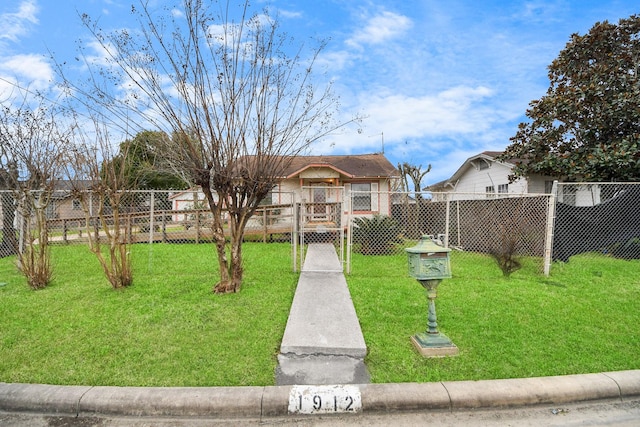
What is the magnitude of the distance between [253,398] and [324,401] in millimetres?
585

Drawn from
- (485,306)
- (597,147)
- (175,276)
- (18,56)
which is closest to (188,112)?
(175,276)

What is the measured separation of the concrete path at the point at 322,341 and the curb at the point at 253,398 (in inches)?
12.5

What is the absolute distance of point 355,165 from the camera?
18875 mm

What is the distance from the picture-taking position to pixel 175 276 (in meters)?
6.70

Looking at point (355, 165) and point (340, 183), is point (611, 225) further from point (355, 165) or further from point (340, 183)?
point (355, 165)

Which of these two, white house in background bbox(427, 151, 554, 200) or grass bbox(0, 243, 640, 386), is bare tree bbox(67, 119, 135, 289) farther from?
white house in background bbox(427, 151, 554, 200)

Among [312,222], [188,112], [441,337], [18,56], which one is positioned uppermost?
[18,56]

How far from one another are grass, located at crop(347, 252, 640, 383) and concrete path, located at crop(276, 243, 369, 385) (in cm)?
17

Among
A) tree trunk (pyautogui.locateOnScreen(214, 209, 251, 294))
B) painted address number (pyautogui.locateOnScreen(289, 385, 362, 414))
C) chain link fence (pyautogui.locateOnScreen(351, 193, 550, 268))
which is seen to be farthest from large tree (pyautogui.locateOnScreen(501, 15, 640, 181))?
painted address number (pyautogui.locateOnScreen(289, 385, 362, 414))

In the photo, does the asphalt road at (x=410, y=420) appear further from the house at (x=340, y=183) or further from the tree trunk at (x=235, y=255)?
the house at (x=340, y=183)

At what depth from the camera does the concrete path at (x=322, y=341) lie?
3.30 metres

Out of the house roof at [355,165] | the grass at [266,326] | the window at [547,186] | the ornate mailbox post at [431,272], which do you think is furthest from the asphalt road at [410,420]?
the window at [547,186]

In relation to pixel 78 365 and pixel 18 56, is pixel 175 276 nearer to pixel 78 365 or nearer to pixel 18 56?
pixel 78 365

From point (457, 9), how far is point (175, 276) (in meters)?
7.59
